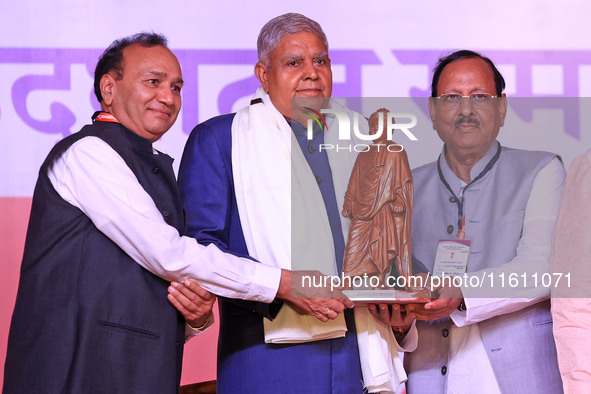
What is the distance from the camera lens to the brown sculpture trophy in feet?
8.39

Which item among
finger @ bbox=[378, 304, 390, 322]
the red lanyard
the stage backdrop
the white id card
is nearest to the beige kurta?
the white id card

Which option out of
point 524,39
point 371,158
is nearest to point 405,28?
point 524,39

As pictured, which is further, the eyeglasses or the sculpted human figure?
the eyeglasses

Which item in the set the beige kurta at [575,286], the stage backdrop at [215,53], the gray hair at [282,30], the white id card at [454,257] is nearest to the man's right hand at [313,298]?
the white id card at [454,257]

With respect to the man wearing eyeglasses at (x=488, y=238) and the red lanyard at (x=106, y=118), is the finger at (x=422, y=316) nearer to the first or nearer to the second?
the man wearing eyeglasses at (x=488, y=238)

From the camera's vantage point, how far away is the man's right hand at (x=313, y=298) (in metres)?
2.50

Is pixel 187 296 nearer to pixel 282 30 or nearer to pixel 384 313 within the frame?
pixel 384 313

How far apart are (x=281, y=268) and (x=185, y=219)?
31 cm

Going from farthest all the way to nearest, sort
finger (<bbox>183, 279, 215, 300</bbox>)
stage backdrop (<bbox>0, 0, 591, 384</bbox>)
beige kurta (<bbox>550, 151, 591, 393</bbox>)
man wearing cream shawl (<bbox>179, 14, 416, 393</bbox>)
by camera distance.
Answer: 1. stage backdrop (<bbox>0, 0, 591, 384</bbox>)
2. man wearing cream shawl (<bbox>179, 14, 416, 393</bbox>)
3. finger (<bbox>183, 279, 215, 300</bbox>)
4. beige kurta (<bbox>550, 151, 591, 393</bbox>)

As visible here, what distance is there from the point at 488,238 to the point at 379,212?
0.32 meters

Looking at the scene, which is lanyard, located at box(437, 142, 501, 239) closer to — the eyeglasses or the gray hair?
the eyeglasses

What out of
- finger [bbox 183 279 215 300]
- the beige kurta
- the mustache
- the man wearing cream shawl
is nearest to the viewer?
the beige kurta

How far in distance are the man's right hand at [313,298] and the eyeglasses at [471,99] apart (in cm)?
65

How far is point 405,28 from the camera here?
3.96 metres
